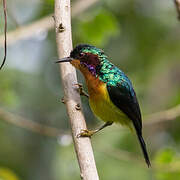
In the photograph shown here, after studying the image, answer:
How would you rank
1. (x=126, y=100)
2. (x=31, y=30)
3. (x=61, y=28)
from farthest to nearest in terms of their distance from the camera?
(x=31, y=30) < (x=126, y=100) < (x=61, y=28)

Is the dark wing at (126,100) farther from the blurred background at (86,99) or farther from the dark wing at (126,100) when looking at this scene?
the blurred background at (86,99)

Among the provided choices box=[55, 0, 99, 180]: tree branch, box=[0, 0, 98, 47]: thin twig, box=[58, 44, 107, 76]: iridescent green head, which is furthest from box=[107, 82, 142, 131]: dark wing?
box=[0, 0, 98, 47]: thin twig

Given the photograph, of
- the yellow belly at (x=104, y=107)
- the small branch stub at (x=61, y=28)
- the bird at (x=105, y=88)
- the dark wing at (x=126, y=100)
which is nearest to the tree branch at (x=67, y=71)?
the small branch stub at (x=61, y=28)

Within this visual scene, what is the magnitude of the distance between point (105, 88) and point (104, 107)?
188 mm

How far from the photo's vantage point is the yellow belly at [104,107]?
4496mm

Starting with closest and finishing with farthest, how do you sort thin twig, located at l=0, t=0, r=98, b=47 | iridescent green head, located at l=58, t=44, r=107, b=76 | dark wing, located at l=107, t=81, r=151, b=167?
1. iridescent green head, located at l=58, t=44, r=107, b=76
2. dark wing, located at l=107, t=81, r=151, b=167
3. thin twig, located at l=0, t=0, r=98, b=47

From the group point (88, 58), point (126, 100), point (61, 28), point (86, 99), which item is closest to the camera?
point (61, 28)

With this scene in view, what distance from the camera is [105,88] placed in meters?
4.55

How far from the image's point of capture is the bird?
449 cm

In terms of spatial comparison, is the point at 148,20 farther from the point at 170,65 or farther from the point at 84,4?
the point at 84,4

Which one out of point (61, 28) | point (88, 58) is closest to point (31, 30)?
point (88, 58)

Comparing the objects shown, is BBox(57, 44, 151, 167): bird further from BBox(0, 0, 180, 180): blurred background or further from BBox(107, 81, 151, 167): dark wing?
→ BBox(0, 0, 180, 180): blurred background

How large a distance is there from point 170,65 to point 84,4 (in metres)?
3.06

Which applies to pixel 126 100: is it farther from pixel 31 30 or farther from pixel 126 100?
pixel 31 30
